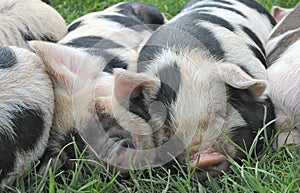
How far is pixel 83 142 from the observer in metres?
3.41

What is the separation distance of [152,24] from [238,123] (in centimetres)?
218

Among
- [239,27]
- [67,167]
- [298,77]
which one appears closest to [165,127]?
[67,167]

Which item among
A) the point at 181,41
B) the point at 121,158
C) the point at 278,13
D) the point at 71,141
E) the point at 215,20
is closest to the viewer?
the point at 121,158

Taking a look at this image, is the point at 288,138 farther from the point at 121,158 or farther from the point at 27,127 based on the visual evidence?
the point at 27,127

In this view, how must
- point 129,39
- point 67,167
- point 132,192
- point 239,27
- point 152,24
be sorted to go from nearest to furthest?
point 132,192 < point 67,167 < point 239,27 < point 129,39 < point 152,24

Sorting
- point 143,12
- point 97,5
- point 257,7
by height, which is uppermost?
point 257,7

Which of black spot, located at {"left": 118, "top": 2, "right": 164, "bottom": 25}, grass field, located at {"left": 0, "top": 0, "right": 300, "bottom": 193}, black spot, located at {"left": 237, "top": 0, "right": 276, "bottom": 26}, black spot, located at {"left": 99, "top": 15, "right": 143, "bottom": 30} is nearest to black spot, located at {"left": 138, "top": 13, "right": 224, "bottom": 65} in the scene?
grass field, located at {"left": 0, "top": 0, "right": 300, "bottom": 193}

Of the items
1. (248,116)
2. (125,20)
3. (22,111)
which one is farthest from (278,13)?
(22,111)

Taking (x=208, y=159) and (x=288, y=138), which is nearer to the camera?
(x=208, y=159)

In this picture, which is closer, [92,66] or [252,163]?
[252,163]

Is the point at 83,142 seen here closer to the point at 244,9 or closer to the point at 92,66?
the point at 92,66

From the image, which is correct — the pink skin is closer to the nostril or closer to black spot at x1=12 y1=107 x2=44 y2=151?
the nostril

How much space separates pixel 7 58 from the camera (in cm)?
352

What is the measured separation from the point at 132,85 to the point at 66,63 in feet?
2.14
